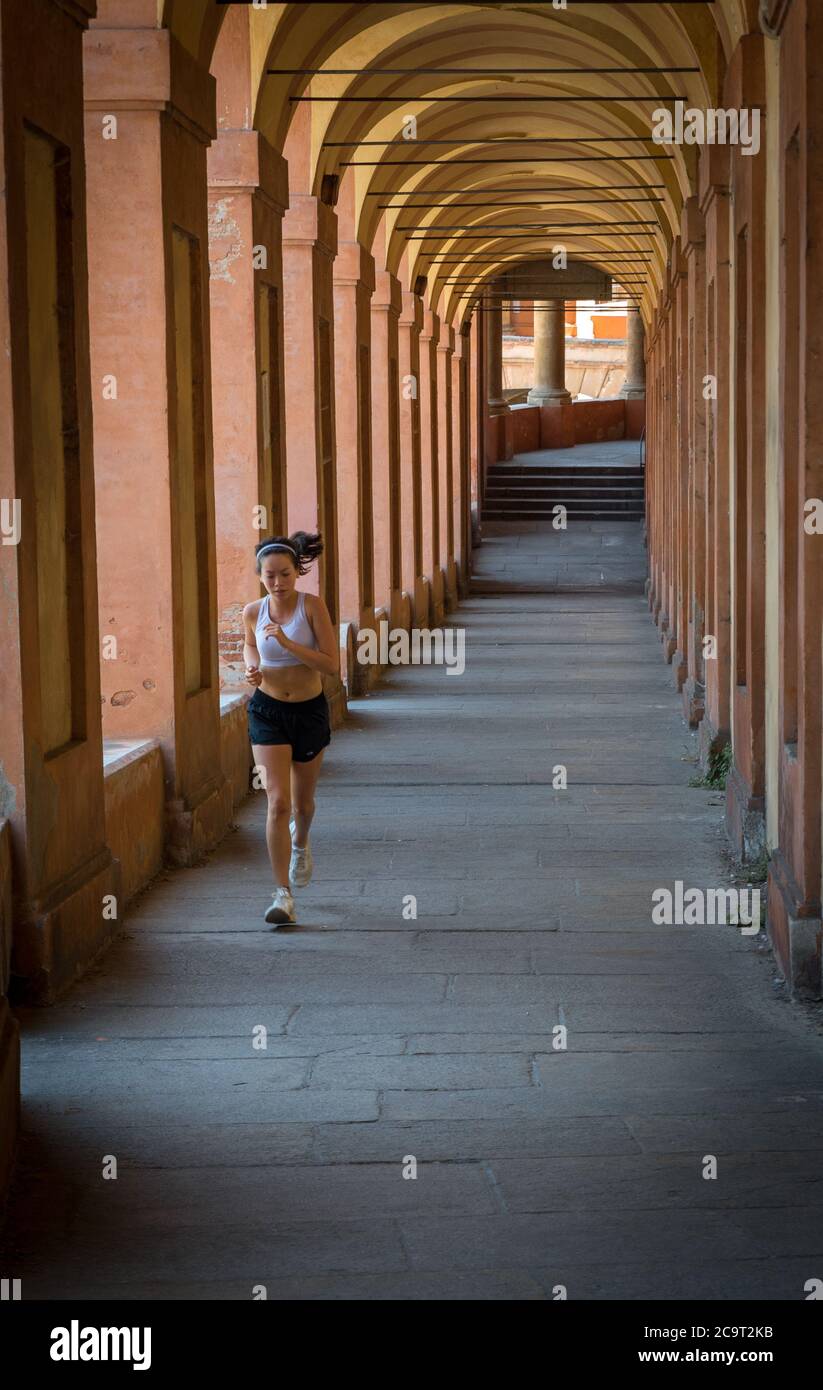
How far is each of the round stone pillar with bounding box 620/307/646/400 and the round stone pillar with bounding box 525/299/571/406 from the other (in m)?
2.54

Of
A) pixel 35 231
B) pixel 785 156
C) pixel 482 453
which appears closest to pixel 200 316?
pixel 35 231

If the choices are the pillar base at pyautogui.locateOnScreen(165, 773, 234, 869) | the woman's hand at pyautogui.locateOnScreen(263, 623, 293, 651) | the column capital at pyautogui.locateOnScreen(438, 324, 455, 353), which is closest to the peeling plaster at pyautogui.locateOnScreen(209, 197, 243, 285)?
the pillar base at pyautogui.locateOnScreen(165, 773, 234, 869)

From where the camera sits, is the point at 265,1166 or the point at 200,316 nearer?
the point at 265,1166

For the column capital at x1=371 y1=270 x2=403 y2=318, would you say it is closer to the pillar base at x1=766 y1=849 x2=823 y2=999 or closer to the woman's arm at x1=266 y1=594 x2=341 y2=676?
the woman's arm at x1=266 y1=594 x2=341 y2=676

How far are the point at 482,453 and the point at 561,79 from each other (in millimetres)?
22277

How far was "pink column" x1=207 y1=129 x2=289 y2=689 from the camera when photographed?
38.3 feet

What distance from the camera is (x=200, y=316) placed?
1003 cm

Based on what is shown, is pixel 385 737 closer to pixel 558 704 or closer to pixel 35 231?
pixel 558 704

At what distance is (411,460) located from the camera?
79.6 ft

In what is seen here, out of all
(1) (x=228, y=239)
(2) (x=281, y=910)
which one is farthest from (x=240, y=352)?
(2) (x=281, y=910)

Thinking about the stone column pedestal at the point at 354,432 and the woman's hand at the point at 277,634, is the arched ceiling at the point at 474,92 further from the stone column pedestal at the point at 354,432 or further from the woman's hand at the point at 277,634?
the woman's hand at the point at 277,634

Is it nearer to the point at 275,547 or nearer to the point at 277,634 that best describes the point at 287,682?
the point at 277,634

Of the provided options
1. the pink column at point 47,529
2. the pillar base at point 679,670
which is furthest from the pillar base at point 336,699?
the pink column at point 47,529

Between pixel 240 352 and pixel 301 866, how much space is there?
4.65 meters
